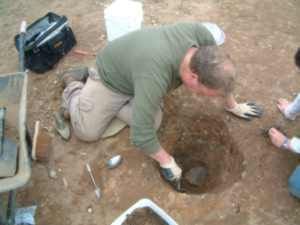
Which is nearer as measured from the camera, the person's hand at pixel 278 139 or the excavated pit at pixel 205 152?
the person's hand at pixel 278 139

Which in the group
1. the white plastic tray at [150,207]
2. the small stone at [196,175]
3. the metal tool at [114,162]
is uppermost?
the white plastic tray at [150,207]

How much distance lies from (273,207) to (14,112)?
176 cm

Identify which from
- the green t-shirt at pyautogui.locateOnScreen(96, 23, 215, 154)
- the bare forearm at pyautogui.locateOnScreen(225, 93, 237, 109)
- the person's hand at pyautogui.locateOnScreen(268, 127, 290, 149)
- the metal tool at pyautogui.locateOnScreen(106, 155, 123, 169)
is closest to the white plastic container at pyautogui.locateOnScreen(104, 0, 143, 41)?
the green t-shirt at pyautogui.locateOnScreen(96, 23, 215, 154)

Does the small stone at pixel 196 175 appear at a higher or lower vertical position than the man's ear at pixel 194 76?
lower

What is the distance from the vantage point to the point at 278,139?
2822mm

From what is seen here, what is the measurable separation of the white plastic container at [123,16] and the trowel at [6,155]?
→ 142 centimetres

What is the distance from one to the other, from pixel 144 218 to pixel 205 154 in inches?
36.8

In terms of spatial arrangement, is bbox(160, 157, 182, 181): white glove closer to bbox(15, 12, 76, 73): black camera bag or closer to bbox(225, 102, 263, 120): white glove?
bbox(225, 102, 263, 120): white glove

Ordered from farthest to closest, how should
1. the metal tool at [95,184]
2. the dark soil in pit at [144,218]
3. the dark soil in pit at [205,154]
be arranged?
the dark soil in pit at [205,154], the metal tool at [95,184], the dark soil in pit at [144,218]

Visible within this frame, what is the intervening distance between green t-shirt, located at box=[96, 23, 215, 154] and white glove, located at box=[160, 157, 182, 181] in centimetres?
19

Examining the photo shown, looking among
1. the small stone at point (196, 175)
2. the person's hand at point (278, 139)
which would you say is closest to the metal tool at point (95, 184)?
→ the small stone at point (196, 175)

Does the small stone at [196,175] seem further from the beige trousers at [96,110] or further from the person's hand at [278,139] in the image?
the person's hand at [278,139]

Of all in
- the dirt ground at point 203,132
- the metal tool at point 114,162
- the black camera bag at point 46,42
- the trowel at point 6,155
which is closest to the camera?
the trowel at point 6,155

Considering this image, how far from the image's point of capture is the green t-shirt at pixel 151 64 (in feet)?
7.88
